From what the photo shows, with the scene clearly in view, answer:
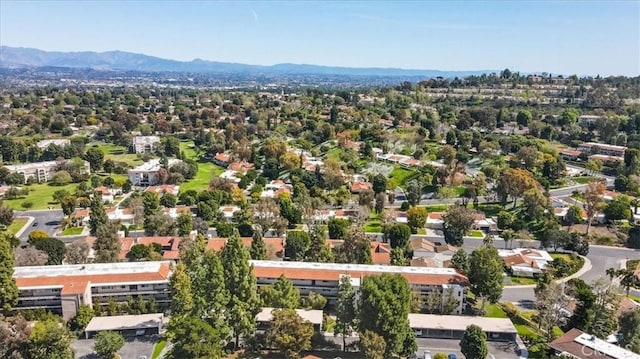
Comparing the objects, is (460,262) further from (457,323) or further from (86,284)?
(86,284)

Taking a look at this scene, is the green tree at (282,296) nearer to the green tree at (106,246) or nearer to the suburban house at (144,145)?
the green tree at (106,246)

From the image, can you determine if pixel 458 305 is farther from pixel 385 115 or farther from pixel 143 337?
pixel 385 115

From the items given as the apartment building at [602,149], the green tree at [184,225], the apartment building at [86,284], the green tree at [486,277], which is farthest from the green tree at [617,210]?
the apartment building at [86,284]

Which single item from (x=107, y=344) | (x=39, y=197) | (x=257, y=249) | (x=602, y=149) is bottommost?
(x=39, y=197)

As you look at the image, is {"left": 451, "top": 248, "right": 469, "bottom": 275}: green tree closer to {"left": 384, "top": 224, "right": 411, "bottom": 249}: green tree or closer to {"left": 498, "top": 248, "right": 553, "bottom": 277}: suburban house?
{"left": 498, "top": 248, "right": 553, "bottom": 277}: suburban house

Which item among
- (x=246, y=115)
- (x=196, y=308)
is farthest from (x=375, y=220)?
(x=246, y=115)

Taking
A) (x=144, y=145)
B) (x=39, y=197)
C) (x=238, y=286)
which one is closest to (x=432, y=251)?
(x=238, y=286)

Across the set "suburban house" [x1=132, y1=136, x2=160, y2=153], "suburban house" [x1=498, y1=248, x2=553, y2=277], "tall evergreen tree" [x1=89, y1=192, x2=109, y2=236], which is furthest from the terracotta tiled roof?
"suburban house" [x1=132, y1=136, x2=160, y2=153]
